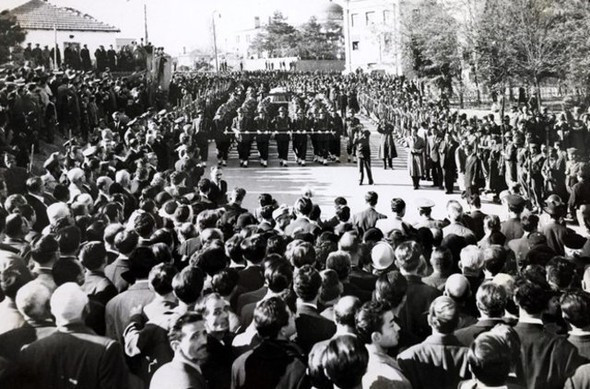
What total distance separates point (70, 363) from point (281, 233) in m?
2.78

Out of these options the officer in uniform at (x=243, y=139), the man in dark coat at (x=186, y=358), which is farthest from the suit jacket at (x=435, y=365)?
the officer in uniform at (x=243, y=139)

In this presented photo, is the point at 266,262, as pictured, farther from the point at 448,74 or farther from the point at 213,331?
the point at 448,74

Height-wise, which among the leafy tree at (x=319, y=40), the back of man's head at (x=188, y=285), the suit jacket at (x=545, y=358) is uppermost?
the leafy tree at (x=319, y=40)

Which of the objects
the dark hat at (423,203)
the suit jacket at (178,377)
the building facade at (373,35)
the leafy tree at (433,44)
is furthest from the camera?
the building facade at (373,35)

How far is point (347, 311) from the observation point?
274cm

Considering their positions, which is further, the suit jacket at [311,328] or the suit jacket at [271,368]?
the suit jacket at [311,328]

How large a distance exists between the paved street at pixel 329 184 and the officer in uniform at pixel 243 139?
0.22 m

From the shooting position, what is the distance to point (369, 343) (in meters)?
2.62

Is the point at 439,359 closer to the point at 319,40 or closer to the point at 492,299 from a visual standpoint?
the point at 492,299

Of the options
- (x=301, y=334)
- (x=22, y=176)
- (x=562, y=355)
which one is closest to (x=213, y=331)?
(x=301, y=334)

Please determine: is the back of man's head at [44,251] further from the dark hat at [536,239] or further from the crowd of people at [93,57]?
the crowd of people at [93,57]

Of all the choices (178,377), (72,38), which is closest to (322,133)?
(72,38)

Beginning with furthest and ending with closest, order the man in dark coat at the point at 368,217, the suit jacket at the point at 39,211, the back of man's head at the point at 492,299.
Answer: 1. the man in dark coat at the point at 368,217
2. the suit jacket at the point at 39,211
3. the back of man's head at the point at 492,299

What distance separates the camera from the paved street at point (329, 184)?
31.6 feet
